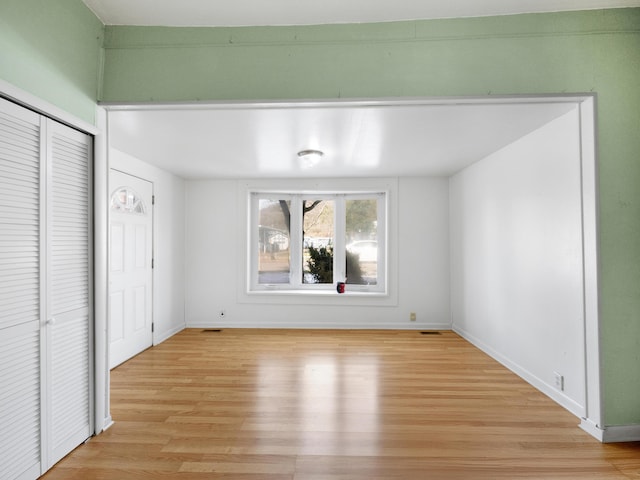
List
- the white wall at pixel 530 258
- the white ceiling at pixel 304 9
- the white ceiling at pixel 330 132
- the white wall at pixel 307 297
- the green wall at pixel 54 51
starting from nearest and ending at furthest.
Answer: the green wall at pixel 54 51
the white ceiling at pixel 304 9
the white ceiling at pixel 330 132
the white wall at pixel 530 258
the white wall at pixel 307 297

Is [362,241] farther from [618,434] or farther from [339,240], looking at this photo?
[618,434]

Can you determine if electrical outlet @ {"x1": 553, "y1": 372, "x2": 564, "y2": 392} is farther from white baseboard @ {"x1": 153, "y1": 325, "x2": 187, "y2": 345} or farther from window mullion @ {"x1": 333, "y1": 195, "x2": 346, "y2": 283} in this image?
white baseboard @ {"x1": 153, "y1": 325, "x2": 187, "y2": 345}

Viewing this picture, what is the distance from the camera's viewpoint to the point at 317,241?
528 centimetres

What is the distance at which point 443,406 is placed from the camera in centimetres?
265

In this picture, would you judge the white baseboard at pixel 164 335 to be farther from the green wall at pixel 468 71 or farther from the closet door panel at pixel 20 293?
the green wall at pixel 468 71

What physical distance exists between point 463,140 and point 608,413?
236 cm

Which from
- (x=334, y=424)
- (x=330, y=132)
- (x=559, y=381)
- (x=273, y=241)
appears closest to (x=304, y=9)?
(x=330, y=132)

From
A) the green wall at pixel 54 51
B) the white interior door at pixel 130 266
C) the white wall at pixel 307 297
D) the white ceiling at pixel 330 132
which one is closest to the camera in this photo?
the green wall at pixel 54 51

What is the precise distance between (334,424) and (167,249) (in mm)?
3292

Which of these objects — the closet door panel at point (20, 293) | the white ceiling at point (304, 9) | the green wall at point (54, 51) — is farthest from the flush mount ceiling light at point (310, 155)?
the closet door panel at point (20, 293)

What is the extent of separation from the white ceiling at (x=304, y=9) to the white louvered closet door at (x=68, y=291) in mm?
836

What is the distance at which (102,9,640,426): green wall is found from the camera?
2.13 m

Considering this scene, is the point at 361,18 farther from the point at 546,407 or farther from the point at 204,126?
the point at 546,407

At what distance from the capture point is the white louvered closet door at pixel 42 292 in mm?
1655
